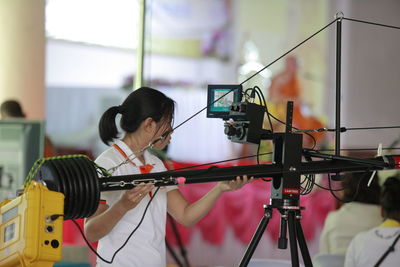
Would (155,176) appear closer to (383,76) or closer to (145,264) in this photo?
(145,264)

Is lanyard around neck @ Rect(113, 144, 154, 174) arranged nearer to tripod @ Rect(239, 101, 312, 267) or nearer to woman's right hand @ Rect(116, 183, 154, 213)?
woman's right hand @ Rect(116, 183, 154, 213)

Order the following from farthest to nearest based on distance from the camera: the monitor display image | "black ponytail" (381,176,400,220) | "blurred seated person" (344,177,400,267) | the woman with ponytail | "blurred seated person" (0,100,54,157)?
"blurred seated person" (0,100,54,157) < the monitor display image < "black ponytail" (381,176,400,220) < "blurred seated person" (344,177,400,267) < the woman with ponytail

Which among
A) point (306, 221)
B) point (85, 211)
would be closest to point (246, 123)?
point (85, 211)

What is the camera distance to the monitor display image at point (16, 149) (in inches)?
124

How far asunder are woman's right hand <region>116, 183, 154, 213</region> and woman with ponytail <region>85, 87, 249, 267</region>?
0.07 meters

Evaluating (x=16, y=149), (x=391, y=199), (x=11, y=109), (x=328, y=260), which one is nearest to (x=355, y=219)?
(x=328, y=260)

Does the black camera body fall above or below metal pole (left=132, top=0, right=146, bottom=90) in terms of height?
below

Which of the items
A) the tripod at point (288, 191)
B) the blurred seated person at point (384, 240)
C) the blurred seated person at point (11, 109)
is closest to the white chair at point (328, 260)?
the blurred seated person at point (384, 240)

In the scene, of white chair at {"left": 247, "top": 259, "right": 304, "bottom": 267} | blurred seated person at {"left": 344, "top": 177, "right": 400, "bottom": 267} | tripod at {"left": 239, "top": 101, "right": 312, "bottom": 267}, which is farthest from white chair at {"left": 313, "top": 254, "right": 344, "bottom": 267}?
tripod at {"left": 239, "top": 101, "right": 312, "bottom": 267}

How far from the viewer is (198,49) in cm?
643

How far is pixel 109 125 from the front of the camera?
2.29 m

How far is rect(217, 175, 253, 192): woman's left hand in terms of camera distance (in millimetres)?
2008

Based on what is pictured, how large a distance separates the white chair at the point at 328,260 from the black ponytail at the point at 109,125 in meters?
1.28

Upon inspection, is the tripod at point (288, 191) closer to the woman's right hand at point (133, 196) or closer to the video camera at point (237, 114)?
the video camera at point (237, 114)
